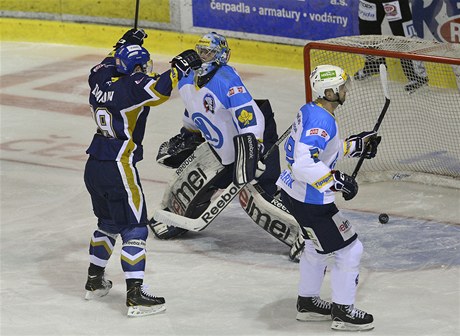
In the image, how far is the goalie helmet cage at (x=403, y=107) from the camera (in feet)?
23.5

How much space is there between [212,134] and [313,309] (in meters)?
1.30

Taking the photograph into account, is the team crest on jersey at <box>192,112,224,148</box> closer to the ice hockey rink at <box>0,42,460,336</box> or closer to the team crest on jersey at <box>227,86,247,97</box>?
the team crest on jersey at <box>227,86,247,97</box>

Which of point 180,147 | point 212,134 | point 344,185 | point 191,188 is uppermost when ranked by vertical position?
point 344,185

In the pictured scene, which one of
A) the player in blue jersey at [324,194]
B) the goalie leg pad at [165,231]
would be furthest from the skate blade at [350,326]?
the goalie leg pad at [165,231]

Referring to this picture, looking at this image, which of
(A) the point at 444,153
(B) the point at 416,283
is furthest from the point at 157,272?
(A) the point at 444,153

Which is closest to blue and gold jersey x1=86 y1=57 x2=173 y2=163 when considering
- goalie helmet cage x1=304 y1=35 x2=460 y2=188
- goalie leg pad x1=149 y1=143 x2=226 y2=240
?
goalie leg pad x1=149 y1=143 x2=226 y2=240

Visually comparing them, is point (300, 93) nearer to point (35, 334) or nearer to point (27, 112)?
point (27, 112)

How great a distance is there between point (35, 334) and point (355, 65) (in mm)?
3248

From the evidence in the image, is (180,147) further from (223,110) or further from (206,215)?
(223,110)

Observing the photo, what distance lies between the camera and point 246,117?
5961 millimetres

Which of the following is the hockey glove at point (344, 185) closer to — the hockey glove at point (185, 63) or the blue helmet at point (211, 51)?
the hockey glove at point (185, 63)

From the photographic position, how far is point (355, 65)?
25.3 feet

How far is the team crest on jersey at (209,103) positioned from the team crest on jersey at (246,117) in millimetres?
188

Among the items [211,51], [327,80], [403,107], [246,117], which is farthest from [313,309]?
[403,107]
